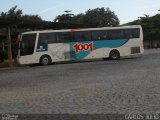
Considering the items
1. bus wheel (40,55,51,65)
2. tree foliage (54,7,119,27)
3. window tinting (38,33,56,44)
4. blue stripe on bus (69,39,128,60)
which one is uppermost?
tree foliage (54,7,119,27)

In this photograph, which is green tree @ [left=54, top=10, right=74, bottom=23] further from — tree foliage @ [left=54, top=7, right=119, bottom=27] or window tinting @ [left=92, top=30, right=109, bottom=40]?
window tinting @ [left=92, top=30, right=109, bottom=40]

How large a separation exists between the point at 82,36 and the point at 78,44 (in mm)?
739

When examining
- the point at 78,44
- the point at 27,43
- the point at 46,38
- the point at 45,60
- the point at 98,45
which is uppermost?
the point at 46,38

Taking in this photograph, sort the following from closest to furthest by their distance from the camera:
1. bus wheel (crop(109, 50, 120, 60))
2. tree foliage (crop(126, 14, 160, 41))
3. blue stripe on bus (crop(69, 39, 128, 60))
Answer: blue stripe on bus (crop(69, 39, 128, 60)) < bus wheel (crop(109, 50, 120, 60)) < tree foliage (crop(126, 14, 160, 41))

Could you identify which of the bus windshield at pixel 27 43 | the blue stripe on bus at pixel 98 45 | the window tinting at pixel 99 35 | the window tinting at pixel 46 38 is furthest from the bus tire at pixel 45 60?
the window tinting at pixel 99 35

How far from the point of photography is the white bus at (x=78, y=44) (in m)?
34.4

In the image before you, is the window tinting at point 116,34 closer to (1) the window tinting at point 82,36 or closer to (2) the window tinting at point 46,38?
(1) the window tinting at point 82,36

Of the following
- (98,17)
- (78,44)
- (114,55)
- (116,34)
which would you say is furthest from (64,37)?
(98,17)

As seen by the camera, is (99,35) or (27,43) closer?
(27,43)

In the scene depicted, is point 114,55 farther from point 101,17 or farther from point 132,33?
point 101,17

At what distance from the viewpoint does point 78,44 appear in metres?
36.1

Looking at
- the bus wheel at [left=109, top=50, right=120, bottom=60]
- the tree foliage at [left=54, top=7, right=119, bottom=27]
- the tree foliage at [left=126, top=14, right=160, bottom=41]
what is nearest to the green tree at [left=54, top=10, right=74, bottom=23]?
the tree foliage at [left=54, top=7, right=119, bottom=27]

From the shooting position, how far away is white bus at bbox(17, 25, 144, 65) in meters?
34.4

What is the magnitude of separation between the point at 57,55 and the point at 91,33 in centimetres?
334
